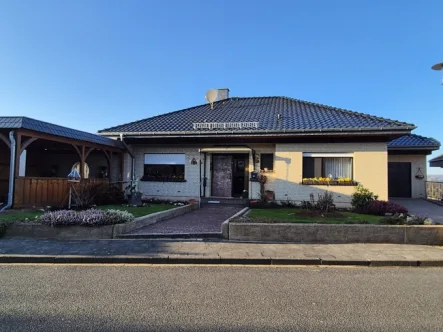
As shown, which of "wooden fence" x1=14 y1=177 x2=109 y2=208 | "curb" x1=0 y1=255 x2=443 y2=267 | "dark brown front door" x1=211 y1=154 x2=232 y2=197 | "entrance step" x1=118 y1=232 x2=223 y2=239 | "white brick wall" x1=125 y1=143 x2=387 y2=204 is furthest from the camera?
"dark brown front door" x1=211 y1=154 x2=232 y2=197

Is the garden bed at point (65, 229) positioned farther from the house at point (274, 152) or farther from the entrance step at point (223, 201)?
the house at point (274, 152)

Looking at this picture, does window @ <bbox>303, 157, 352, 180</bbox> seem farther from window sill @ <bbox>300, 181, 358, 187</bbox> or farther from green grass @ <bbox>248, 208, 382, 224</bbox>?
green grass @ <bbox>248, 208, 382, 224</bbox>

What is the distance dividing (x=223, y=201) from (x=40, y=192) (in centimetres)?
761

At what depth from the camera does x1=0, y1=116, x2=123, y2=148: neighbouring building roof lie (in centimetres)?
1041

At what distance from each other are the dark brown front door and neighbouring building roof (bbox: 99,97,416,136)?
5.55 feet

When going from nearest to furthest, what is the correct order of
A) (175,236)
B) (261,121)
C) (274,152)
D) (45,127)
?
(175,236)
(45,127)
(274,152)
(261,121)

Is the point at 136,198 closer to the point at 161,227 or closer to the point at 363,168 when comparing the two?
the point at 161,227

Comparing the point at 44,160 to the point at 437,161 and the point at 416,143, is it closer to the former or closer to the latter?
the point at 416,143

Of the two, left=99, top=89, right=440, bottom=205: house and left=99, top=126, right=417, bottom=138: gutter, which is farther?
left=99, top=89, right=440, bottom=205: house

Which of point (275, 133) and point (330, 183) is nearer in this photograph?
point (330, 183)

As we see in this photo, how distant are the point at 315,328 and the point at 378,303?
4.53 feet

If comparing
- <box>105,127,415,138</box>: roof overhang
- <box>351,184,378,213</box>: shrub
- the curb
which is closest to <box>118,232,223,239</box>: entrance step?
the curb

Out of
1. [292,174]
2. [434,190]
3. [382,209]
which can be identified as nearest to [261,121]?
[292,174]

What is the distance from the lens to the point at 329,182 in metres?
Result: 14.0
